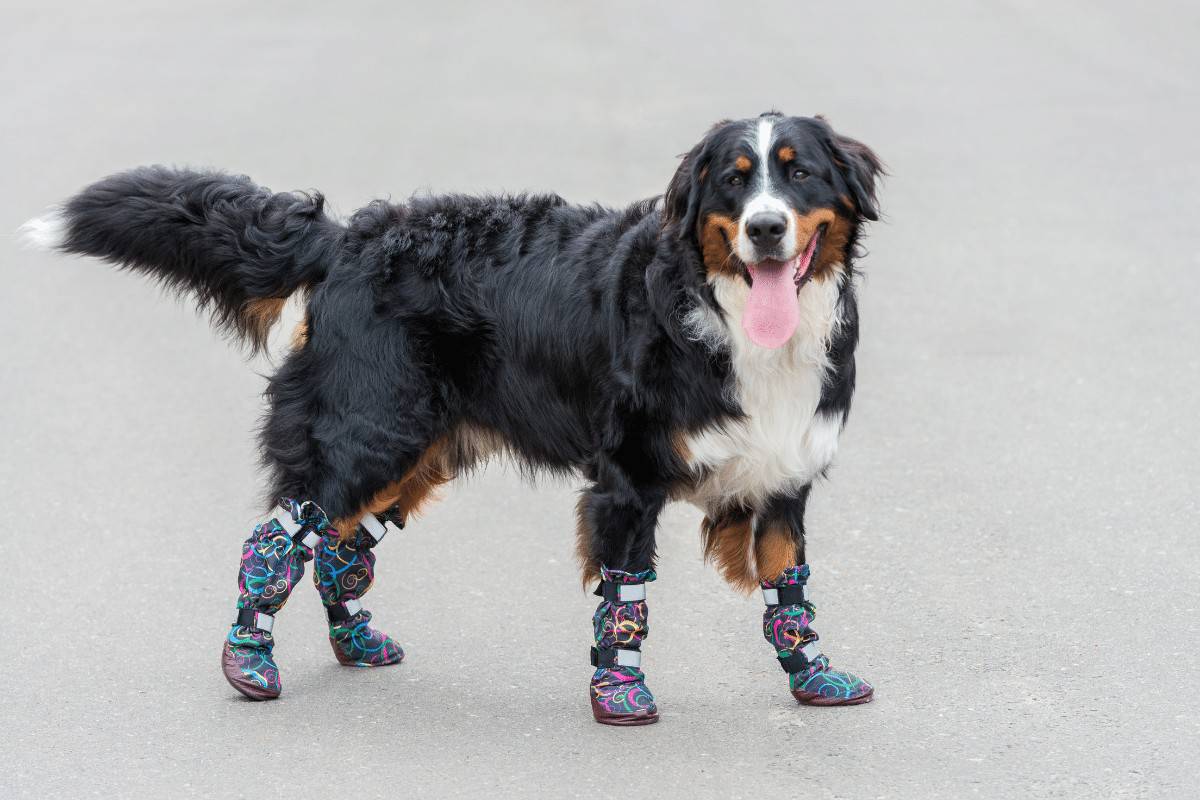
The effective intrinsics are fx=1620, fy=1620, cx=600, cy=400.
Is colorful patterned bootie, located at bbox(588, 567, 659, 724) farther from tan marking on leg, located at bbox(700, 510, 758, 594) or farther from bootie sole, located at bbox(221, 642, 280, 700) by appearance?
bootie sole, located at bbox(221, 642, 280, 700)

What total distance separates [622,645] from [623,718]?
21cm

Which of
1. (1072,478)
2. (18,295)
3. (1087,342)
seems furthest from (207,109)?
(1072,478)

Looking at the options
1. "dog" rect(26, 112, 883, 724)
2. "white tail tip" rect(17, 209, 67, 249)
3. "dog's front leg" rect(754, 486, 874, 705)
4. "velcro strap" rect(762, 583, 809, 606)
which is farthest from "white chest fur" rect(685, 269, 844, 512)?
"white tail tip" rect(17, 209, 67, 249)

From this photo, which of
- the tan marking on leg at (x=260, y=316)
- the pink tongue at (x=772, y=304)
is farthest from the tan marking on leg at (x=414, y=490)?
the pink tongue at (x=772, y=304)

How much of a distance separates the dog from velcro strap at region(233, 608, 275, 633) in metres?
0.04

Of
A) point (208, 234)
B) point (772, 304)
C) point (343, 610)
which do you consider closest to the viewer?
point (772, 304)

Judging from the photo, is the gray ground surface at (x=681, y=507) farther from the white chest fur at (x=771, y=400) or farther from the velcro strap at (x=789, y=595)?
the white chest fur at (x=771, y=400)

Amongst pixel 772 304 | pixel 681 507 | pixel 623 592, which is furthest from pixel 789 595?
pixel 681 507

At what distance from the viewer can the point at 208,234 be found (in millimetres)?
5172

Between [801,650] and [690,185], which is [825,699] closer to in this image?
[801,650]

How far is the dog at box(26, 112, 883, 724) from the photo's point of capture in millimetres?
4590

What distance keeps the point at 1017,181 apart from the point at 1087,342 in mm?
3078

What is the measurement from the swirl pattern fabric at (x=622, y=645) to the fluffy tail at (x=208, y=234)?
140 centimetres

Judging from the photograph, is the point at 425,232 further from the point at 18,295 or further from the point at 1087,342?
the point at 18,295
